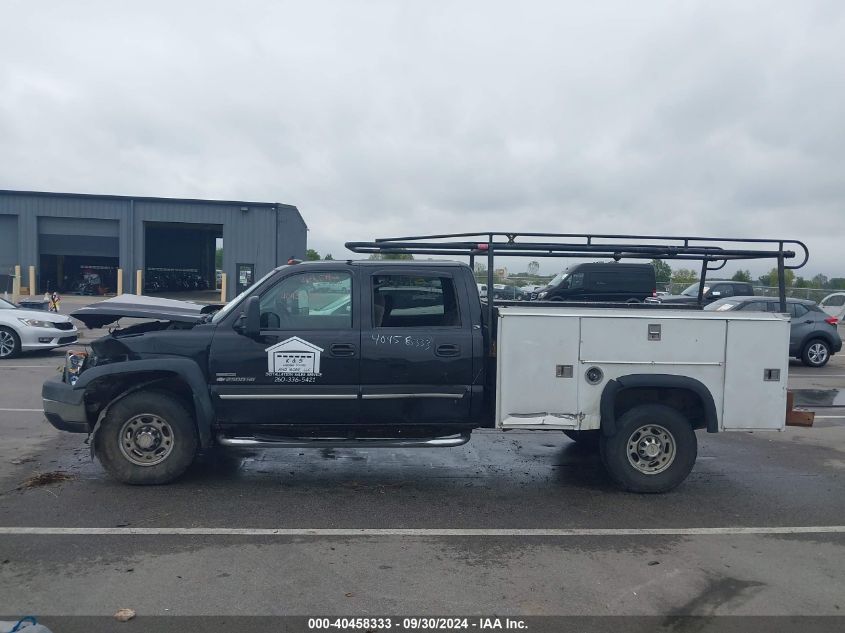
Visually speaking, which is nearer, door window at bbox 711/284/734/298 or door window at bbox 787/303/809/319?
door window at bbox 787/303/809/319

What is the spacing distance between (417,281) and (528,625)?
3.34 meters

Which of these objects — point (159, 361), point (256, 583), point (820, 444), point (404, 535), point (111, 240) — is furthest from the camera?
point (111, 240)

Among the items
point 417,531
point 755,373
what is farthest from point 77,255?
point 755,373

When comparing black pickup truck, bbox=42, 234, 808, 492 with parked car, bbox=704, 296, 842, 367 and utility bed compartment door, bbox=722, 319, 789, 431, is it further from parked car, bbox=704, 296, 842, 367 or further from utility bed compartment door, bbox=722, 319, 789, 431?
parked car, bbox=704, 296, 842, 367

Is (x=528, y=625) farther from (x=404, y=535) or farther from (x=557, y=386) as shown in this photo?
(x=557, y=386)

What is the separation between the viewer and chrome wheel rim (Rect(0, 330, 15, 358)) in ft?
48.1

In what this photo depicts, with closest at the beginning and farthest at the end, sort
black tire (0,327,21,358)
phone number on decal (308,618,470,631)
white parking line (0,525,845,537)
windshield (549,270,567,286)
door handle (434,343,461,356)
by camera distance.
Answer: phone number on decal (308,618,470,631)
white parking line (0,525,845,537)
door handle (434,343,461,356)
windshield (549,270,567,286)
black tire (0,327,21,358)

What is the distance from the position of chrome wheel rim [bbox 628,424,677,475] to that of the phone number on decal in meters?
2.98

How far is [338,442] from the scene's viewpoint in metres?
6.36

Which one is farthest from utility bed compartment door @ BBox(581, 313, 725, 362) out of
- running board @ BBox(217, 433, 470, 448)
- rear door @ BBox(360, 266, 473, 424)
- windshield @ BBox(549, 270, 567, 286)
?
windshield @ BBox(549, 270, 567, 286)

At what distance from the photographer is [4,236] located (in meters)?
40.0

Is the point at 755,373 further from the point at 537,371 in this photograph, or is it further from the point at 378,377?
the point at 378,377

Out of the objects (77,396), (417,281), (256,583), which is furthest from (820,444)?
(77,396)

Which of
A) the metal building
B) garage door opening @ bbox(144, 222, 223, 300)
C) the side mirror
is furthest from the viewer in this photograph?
garage door opening @ bbox(144, 222, 223, 300)
